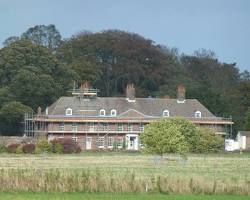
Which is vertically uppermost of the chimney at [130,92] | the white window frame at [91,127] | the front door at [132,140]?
the chimney at [130,92]

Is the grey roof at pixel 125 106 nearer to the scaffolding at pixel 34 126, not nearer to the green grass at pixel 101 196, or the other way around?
the scaffolding at pixel 34 126

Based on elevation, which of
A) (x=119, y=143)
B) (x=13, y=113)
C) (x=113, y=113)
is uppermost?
(x=113, y=113)

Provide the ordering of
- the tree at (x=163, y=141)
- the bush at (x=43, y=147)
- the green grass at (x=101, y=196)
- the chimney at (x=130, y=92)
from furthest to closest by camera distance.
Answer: the chimney at (x=130, y=92)
the bush at (x=43, y=147)
the tree at (x=163, y=141)
the green grass at (x=101, y=196)

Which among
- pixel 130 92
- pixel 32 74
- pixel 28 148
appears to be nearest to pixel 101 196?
pixel 28 148

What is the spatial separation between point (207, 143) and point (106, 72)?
53899mm

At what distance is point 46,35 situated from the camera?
140 metres

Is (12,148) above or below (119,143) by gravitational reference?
below

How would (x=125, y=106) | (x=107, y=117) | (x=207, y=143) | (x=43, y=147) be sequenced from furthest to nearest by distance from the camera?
(x=125, y=106)
(x=107, y=117)
(x=207, y=143)
(x=43, y=147)

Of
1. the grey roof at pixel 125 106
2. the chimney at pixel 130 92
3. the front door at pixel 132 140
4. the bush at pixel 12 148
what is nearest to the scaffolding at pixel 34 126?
the grey roof at pixel 125 106

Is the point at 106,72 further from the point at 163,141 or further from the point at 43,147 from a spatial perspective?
the point at 163,141

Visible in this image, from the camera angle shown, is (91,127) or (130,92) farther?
(130,92)

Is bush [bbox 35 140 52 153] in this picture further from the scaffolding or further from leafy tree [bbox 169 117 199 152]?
the scaffolding

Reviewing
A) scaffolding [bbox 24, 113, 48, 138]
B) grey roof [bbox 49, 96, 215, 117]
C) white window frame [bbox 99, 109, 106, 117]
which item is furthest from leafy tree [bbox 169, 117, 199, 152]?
scaffolding [bbox 24, 113, 48, 138]

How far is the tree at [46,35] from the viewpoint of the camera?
5463 inches
